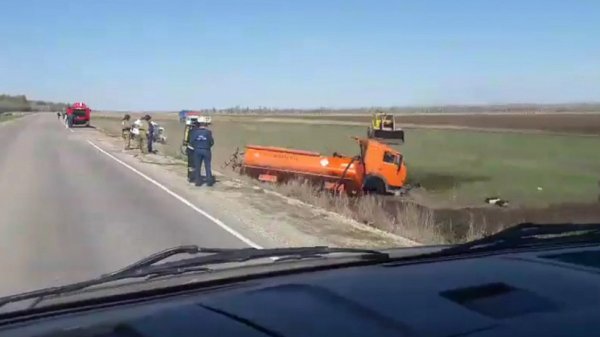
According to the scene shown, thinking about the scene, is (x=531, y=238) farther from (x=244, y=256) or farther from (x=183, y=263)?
(x=183, y=263)

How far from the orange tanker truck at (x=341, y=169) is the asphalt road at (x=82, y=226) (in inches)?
207

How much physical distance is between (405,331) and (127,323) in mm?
872

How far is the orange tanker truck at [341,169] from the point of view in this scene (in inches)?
1050

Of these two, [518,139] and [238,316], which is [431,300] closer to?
[238,316]

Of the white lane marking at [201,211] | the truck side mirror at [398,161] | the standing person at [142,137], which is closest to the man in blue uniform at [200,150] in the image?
the white lane marking at [201,211]

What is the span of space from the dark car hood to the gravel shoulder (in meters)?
8.97

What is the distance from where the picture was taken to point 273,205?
60.6ft

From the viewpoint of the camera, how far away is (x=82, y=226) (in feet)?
44.8

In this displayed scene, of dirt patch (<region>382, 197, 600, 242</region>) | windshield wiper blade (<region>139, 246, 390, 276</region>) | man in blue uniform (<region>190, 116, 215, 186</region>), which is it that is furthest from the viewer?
man in blue uniform (<region>190, 116, 215, 186</region>)

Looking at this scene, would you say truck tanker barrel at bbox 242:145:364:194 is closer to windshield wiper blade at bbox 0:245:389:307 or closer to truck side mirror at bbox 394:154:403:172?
truck side mirror at bbox 394:154:403:172

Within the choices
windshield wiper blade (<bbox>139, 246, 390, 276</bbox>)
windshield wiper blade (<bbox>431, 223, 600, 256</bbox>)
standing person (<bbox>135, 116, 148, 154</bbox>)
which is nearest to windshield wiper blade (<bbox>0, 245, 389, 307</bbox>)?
windshield wiper blade (<bbox>139, 246, 390, 276</bbox>)

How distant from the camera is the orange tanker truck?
26.7 meters

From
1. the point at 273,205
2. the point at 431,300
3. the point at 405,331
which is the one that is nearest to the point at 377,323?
the point at 405,331

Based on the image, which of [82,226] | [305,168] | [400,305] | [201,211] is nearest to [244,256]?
[400,305]
